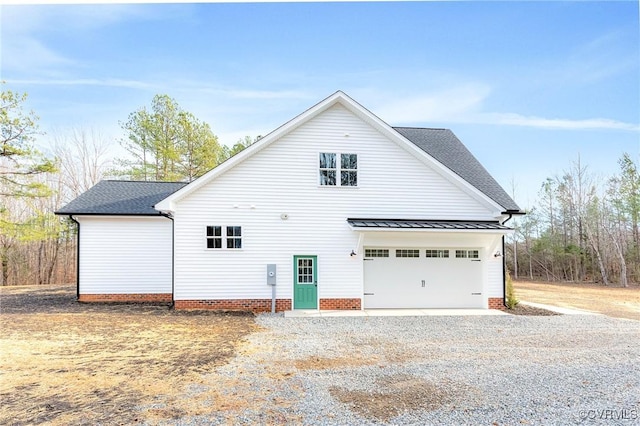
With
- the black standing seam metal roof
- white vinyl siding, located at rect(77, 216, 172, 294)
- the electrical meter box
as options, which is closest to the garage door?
the black standing seam metal roof

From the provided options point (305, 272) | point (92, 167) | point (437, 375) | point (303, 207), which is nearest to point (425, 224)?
point (303, 207)

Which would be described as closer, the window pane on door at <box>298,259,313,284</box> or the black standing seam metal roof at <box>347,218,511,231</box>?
the black standing seam metal roof at <box>347,218,511,231</box>

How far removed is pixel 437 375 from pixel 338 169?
7.94 meters

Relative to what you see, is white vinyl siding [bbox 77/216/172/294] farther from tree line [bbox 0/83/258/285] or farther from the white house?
tree line [bbox 0/83/258/285]

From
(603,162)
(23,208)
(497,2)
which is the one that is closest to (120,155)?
(23,208)

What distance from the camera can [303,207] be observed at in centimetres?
1229

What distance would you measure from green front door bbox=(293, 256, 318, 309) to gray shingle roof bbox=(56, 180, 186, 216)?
6.04 m

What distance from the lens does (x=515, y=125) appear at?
22.1 meters

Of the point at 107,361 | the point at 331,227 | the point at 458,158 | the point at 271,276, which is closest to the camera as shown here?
the point at 107,361

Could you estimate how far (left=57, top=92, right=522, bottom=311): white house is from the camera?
11867 millimetres

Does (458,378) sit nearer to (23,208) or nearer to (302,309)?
(302,309)

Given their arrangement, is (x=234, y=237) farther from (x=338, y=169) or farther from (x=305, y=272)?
(x=338, y=169)

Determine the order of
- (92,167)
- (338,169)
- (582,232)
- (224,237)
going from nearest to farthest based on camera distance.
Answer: (224,237) → (338,169) → (582,232) → (92,167)

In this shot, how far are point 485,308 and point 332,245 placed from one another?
5.85 m
